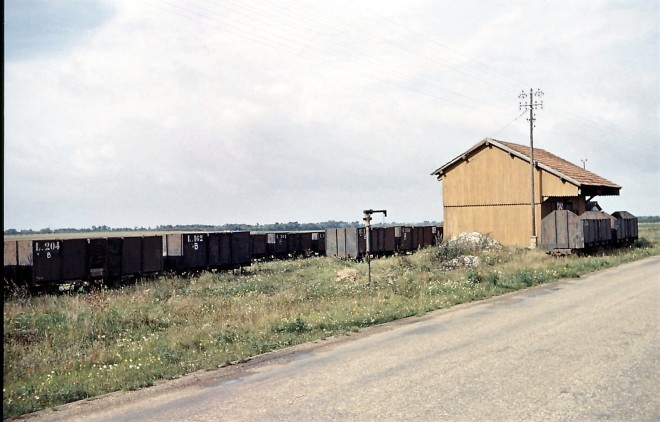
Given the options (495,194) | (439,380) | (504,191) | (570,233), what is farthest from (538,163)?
(439,380)

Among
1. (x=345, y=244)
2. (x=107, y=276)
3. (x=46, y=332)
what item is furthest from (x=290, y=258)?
(x=46, y=332)

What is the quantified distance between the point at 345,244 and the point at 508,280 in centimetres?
1607

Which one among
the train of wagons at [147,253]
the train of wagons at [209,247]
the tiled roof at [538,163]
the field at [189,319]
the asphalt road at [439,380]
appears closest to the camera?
the asphalt road at [439,380]

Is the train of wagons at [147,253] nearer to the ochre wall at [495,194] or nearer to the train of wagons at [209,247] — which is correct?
the train of wagons at [209,247]

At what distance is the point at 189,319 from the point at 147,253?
10.6 metres

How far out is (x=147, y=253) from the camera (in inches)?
923

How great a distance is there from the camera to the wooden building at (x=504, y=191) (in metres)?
34.3

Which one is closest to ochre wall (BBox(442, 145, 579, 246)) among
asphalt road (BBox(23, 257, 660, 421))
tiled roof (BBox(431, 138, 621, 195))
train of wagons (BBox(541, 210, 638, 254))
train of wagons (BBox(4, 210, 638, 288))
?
tiled roof (BBox(431, 138, 621, 195))

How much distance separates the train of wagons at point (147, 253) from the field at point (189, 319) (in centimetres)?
148

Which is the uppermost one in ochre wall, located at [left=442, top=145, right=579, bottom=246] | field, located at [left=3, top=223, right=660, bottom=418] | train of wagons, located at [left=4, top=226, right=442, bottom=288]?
ochre wall, located at [left=442, top=145, right=579, bottom=246]

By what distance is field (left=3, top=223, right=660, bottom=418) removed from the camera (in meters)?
8.73

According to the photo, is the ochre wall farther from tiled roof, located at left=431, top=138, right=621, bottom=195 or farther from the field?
the field

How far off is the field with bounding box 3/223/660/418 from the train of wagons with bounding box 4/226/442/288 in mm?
1483

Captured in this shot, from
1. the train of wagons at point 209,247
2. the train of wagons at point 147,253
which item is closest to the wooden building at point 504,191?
the train of wagons at point 209,247
